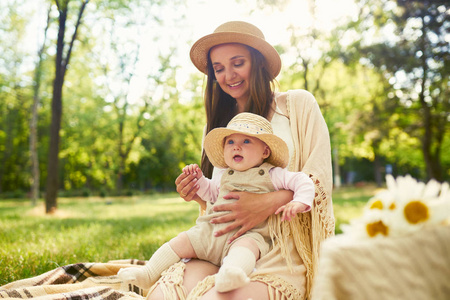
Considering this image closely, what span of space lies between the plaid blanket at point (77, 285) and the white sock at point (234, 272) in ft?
3.72

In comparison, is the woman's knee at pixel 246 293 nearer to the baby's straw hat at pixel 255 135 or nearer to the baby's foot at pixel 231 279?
the baby's foot at pixel 231 279

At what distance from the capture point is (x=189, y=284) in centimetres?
211

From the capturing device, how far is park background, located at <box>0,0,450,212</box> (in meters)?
13.9

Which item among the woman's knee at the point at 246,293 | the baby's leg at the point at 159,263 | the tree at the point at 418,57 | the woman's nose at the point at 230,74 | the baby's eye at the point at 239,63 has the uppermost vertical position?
the tree at the point at 418,57

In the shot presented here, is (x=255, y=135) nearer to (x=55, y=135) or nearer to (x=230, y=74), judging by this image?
(x=230, y=74)

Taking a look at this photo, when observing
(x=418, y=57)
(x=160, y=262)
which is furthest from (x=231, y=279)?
(x=418, y=57)

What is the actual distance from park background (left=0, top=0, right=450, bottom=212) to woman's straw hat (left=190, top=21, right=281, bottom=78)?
16.9 feet

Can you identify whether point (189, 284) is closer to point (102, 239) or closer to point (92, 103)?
point (102, 239)

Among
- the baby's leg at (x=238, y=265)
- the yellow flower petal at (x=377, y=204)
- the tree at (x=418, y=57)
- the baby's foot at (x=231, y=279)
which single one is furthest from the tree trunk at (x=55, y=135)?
the tree at (x=418, y=57)

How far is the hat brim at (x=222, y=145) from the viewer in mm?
2275

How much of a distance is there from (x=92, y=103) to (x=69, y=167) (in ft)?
49.5

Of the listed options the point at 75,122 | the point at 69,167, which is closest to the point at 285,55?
the point at 75,122

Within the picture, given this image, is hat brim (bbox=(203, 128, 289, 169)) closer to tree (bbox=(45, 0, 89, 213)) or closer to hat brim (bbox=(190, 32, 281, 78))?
hat brim (bbox=(190, 32, 281, 78))

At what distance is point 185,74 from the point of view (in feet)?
81.9
